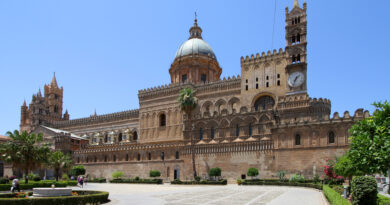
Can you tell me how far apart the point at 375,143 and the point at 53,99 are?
87.7 meters

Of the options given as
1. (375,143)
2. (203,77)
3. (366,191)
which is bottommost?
(366,191)

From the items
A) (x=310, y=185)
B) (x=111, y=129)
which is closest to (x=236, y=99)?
(x=310, y=185)

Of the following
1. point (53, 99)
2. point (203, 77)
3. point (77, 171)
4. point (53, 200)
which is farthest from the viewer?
point (53, 99)

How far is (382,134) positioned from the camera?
15453 millimetres

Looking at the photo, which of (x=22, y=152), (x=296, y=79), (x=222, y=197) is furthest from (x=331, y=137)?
(x=22, y=152)

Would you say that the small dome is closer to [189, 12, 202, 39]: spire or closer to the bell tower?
[189, 12, 202, 39]: spire

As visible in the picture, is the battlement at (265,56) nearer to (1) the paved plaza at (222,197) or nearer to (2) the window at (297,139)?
(2) the window at (297,139)

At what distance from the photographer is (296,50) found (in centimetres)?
4900

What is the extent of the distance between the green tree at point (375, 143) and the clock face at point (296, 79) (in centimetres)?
3127

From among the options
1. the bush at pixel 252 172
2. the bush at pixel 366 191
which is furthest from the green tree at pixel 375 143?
the bush at pixel 252 172

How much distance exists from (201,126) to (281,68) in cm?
1432

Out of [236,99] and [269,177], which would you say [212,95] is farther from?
[269,177]

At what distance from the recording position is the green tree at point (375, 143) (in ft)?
50.2

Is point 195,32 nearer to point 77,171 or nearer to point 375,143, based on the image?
point 77,171
